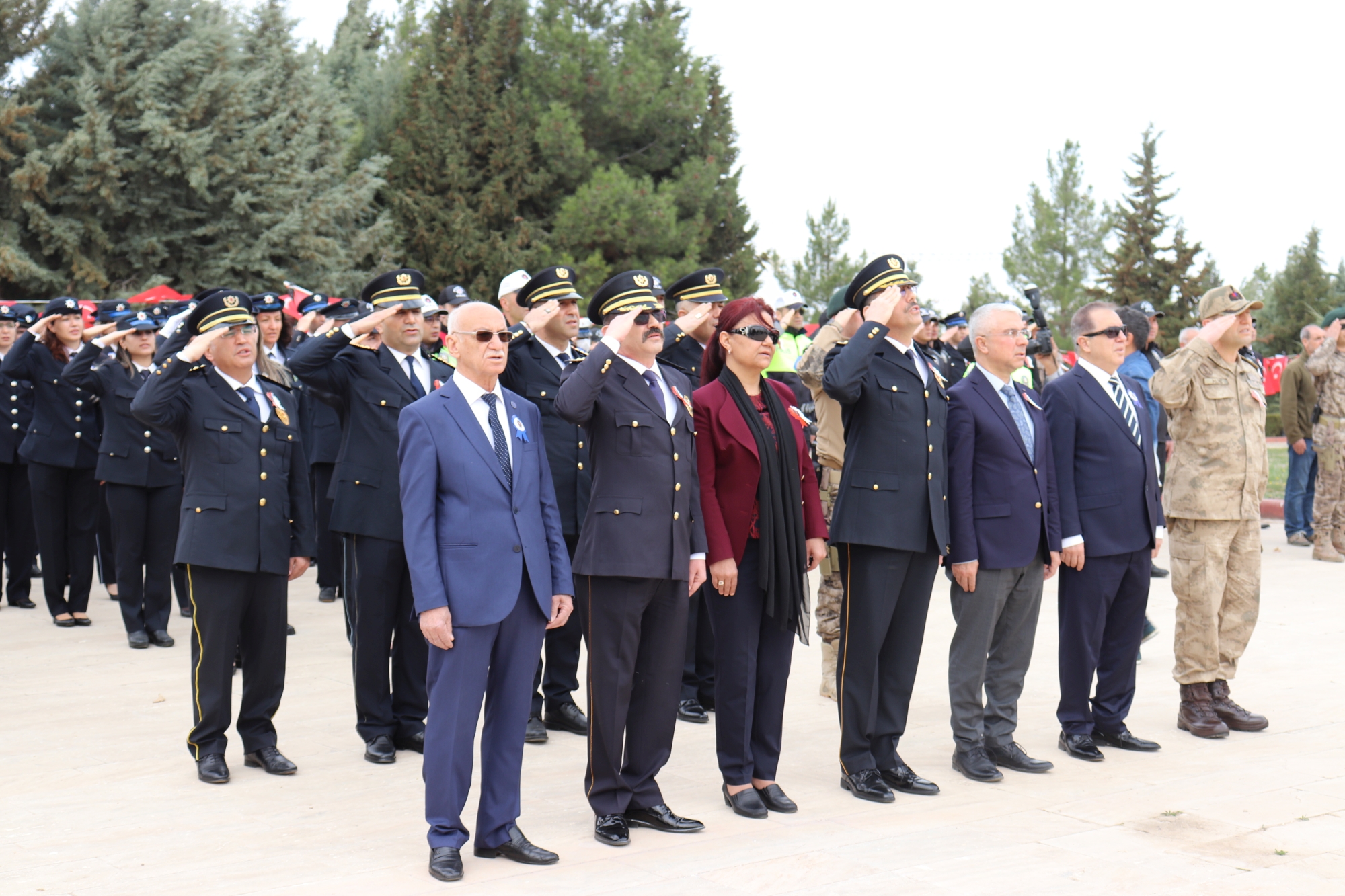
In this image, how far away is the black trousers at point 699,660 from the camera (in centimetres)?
721

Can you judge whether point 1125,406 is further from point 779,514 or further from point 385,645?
point 385,645

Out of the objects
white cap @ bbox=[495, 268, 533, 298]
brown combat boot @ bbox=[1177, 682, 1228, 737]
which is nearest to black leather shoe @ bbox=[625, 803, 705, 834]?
brown combat boot @ bbox=[1177, 682, 1228, 737]

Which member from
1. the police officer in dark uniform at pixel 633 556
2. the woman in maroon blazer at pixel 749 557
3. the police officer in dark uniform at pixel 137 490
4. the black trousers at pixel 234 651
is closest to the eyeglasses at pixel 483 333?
Answer: the police officer in dark uniform at pixel 633 556

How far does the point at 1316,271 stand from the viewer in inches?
1845

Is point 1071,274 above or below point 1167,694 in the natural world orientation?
above

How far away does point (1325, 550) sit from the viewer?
41.2 feet

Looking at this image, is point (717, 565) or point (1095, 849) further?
point (717, 565)

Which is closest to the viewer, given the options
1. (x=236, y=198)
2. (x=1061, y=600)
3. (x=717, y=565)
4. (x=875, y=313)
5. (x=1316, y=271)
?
(x=717, y=565)

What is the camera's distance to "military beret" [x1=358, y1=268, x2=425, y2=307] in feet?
20.7

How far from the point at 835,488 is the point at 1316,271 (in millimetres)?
45922

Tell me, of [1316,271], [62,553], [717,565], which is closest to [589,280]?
[62,553]

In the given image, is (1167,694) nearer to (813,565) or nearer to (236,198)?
(813,565)

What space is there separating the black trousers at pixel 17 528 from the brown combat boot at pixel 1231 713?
8932mm

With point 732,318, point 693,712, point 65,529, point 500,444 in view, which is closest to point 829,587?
point 693,712
